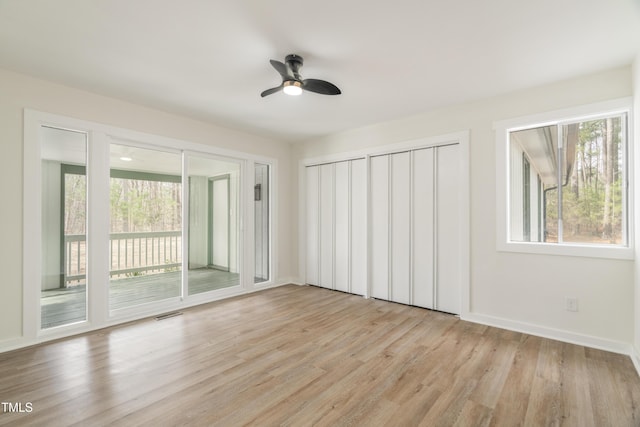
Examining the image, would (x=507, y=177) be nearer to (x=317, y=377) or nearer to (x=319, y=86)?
(x=319, y=86)

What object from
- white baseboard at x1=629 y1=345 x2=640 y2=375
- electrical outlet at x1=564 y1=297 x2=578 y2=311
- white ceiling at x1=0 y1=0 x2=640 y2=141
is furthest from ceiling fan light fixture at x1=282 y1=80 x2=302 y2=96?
white baseboard at x1=629 y1=345 x2=640 y2=375

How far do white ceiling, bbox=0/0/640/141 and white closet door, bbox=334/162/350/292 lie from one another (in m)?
1.64

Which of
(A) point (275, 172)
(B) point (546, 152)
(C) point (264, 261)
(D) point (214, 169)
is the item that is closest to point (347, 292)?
(C) point (264, 261)

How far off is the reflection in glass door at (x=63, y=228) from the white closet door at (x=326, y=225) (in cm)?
326

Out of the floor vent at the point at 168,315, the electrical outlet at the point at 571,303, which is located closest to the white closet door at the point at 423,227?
the electrical outlet at the point at 571,303

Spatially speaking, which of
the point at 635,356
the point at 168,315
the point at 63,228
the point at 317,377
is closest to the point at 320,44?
the point at 317,377

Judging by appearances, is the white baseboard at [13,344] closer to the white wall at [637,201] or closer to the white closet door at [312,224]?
the white closet door at [312,224]

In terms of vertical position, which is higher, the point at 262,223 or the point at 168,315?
the point at 262,223

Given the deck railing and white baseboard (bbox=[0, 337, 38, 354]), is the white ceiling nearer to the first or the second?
the deck railing

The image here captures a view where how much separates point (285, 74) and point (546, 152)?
2.90m

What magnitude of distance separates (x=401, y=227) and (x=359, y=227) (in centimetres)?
73

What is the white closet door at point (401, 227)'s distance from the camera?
4180mm

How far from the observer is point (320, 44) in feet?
7.80

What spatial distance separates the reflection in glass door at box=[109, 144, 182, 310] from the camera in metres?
3.65
